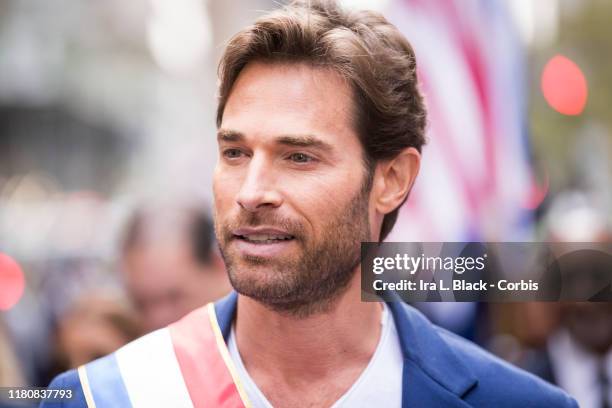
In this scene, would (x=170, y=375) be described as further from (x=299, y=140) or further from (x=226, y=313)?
(x=299, y=140)

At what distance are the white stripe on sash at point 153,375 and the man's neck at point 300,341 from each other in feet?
0.57

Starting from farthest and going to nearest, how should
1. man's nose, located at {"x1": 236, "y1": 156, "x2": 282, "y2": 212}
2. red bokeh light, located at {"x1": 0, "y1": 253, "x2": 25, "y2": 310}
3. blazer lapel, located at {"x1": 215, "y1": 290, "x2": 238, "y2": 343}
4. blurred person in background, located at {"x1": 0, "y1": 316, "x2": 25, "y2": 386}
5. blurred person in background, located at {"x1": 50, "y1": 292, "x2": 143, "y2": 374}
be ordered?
1. red bokeh light, located at {"x1": 0, "y1": 253, "x2": 25, "y2": 310}
2. blurred person in background, located at {"x1": 50, "y1": 292, "x2": 143, "y2": 374}
3. blurred person in background, located at {"x1": 0, "y1": 316, "x2": 25, "y2": 386}
4. blazer lapel, located at {"x1": 215, "y1": 290, "x2": 238, "y2": 343}
5. man's nose, located at {"x1": 236, "y1": 156, "x2": 282, "y2": 212}

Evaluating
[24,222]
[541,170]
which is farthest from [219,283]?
[541,170]

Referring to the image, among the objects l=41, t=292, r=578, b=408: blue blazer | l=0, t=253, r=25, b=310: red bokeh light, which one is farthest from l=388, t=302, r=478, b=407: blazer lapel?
l=0, t=253, r=25, b=310: red bokeh light

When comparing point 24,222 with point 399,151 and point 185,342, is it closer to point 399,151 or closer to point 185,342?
point 185,342

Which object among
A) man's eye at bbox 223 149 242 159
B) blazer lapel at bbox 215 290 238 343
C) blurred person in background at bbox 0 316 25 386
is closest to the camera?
man's eye at bbox 223 149 242 159

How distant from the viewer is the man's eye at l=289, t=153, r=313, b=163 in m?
2.13

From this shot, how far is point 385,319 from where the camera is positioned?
2.38 meters

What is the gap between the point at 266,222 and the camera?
2084 mm

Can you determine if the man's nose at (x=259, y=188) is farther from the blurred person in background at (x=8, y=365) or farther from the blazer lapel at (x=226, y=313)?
the blurred person in background at (x=8, y=365)

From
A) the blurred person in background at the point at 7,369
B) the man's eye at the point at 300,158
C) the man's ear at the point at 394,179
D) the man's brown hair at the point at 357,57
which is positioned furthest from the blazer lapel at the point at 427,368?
the blurred person in background at the point at 7,369

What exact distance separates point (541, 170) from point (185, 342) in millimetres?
1305

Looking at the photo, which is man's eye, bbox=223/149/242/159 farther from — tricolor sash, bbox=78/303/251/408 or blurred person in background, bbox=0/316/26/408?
blurred person in background, bbox=0/316/26/408

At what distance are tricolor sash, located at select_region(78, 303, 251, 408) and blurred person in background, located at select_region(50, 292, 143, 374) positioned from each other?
0.67 meters
